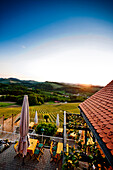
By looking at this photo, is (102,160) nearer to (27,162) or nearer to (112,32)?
(27,162)

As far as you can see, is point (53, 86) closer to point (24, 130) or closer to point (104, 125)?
point (24, 130)

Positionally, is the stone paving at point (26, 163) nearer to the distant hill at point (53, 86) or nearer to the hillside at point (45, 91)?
the hillside at point (45, 91)

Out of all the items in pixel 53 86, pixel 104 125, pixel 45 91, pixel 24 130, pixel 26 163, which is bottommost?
pixel 45 91

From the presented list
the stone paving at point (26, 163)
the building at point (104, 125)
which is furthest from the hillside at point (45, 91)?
the building at point (104, 125)

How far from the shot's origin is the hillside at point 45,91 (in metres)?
55.4

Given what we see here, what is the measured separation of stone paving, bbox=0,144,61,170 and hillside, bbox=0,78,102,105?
4881cm

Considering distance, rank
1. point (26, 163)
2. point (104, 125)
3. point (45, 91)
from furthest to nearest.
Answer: point (45, 91) < point (26, 163) < point (104, 125)

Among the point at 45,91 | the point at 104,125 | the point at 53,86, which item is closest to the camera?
Answer: the point at 104,125

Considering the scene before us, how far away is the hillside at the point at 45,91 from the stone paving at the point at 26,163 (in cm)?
4881

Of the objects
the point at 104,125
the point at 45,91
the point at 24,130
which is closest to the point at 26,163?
the point at 24,130

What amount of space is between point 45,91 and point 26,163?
74.2 m

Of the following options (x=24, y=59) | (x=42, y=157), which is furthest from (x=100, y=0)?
(x=24, y=59)

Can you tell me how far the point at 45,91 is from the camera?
7850 cm

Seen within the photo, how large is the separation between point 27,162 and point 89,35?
378 inches
